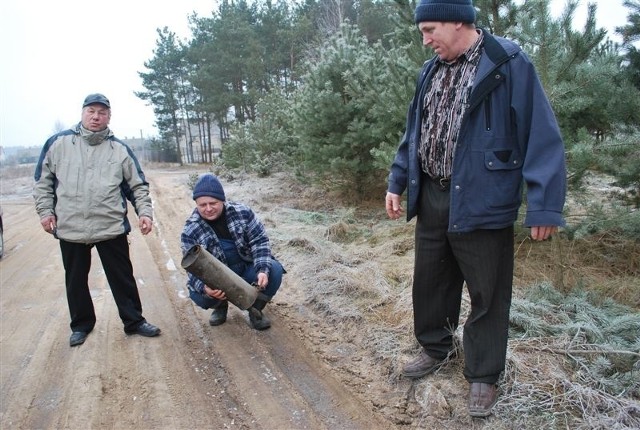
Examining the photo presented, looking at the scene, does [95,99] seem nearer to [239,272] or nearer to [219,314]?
[239,272]

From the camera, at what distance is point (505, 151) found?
2193mm

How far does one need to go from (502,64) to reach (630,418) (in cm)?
177

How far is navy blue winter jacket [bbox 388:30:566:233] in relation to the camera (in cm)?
209

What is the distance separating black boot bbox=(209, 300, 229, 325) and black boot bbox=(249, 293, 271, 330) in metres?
0.26

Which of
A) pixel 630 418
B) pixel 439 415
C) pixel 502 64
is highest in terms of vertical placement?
pixel 502 64

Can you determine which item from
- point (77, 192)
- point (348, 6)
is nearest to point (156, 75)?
point (348, 6)

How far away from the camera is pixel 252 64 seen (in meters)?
26.0

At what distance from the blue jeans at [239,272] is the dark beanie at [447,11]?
2262 millimetres

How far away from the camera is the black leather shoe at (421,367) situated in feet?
9.25

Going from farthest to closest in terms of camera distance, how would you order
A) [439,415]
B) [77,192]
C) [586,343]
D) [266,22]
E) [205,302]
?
[266,22] < [205,302] < [77,192] < [586,343] < [439,415]

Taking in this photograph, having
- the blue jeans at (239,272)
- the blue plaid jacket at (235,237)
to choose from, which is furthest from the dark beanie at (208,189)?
the blue jeans at (239,272)

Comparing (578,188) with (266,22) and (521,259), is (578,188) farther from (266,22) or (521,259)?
(266,22)

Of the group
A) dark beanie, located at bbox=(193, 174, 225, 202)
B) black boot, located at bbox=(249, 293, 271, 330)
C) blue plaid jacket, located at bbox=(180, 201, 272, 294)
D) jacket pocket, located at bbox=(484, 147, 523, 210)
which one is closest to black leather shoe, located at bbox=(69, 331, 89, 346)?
blue plaid jacket, located at bbox=(180, 201, 272, 294)

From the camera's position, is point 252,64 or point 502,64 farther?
point 252,64
